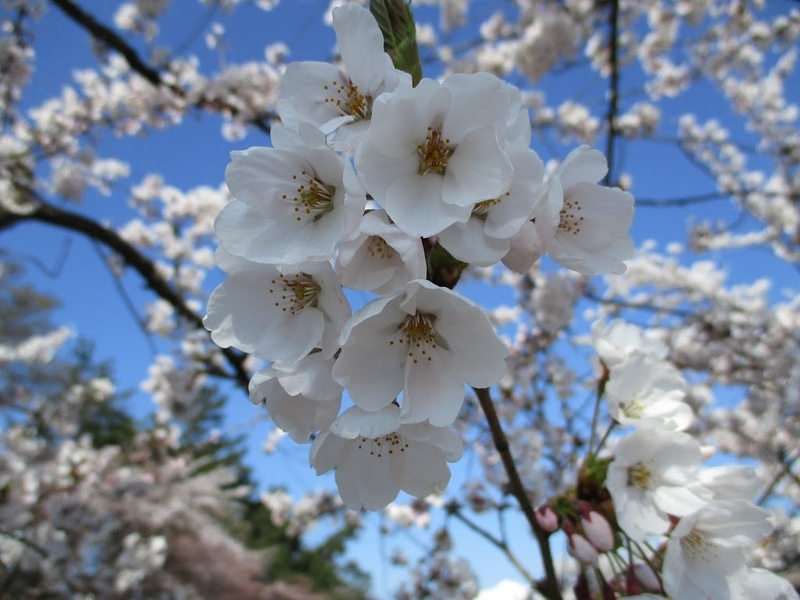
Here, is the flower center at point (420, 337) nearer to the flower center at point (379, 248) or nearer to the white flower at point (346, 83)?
the flower center at point (379, 248)

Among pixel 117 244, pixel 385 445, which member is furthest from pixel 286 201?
pixel 117 244

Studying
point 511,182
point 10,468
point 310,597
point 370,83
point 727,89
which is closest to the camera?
point 511,182

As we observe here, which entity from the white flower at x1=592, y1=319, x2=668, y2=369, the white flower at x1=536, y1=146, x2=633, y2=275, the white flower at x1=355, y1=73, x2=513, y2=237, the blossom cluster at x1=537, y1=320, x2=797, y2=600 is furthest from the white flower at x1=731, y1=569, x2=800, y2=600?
the white flower at x1=355, y1=73, x2=513, y2=237

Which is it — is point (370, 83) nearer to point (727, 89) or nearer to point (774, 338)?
point (774, 338)

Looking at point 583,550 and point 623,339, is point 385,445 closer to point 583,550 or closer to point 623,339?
point 583,550

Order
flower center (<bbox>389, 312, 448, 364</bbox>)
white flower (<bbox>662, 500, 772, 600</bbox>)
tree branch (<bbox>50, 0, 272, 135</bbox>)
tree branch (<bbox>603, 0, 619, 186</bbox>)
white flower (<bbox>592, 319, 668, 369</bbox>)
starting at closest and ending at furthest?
flower center (<bbox>389, 312, 448, 364</bbox>)
white flower (<bbox>662, 500, 772, 600</bbox>)
white flower (<bbox>592, 319, 668, 369</bbox>)
tree branch (<bbox>603, 0, 619, 186</bbox>)
tree branch (<bbox>50, 0, 272, 135</bbox>)

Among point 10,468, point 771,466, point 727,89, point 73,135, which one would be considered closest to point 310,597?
point 10,468

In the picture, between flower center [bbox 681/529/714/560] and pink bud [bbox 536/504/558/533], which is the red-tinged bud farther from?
pink bud [bbox 536/504/558/533]
